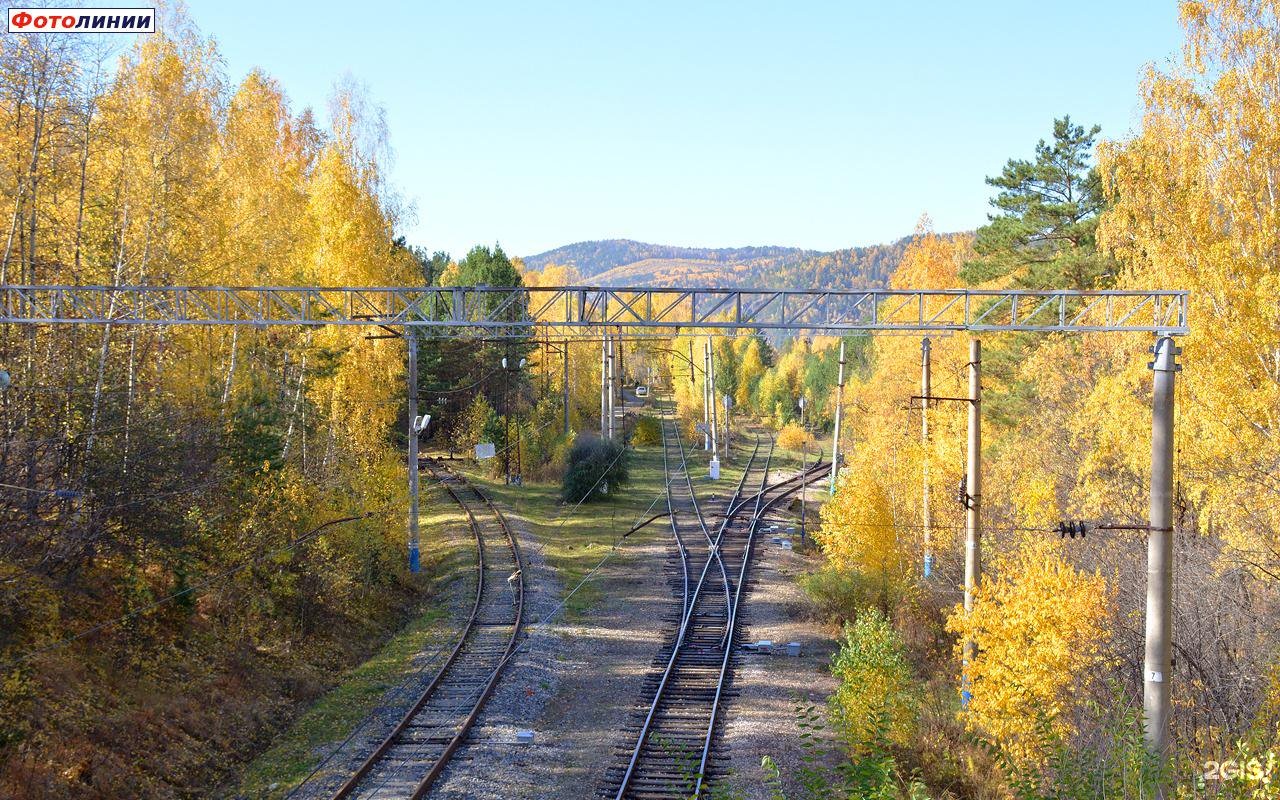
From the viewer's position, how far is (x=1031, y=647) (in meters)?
12.9

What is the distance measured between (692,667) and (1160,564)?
10.8m

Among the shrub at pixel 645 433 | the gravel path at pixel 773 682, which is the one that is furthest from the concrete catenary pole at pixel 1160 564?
the shrub at pixel 645 433

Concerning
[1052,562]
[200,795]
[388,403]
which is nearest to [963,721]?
[1052,562]

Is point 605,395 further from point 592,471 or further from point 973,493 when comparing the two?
point 973,493

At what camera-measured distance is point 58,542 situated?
13.0 m

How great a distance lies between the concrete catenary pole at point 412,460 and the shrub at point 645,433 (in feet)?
107

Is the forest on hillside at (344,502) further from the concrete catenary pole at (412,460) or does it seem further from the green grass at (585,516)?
the green grass at (585,516)

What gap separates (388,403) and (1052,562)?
685 inches

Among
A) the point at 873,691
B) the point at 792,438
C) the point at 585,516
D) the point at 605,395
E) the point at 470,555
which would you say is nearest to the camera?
the point at 873,691

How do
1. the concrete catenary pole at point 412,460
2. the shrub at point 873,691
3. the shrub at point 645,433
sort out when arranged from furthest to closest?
the shrub at point 645,433, the concrete catenary pole at point 412,460, the shrub at point 873,691

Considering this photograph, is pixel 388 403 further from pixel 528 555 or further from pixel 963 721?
pixel 963 721

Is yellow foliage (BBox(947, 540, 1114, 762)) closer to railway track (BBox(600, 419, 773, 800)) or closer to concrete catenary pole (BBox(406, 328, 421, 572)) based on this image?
railway track (BBox(600, 419, 773, 800))

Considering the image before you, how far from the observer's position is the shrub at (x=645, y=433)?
189ft

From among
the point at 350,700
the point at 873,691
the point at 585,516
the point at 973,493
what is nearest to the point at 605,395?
the point at 585,516
